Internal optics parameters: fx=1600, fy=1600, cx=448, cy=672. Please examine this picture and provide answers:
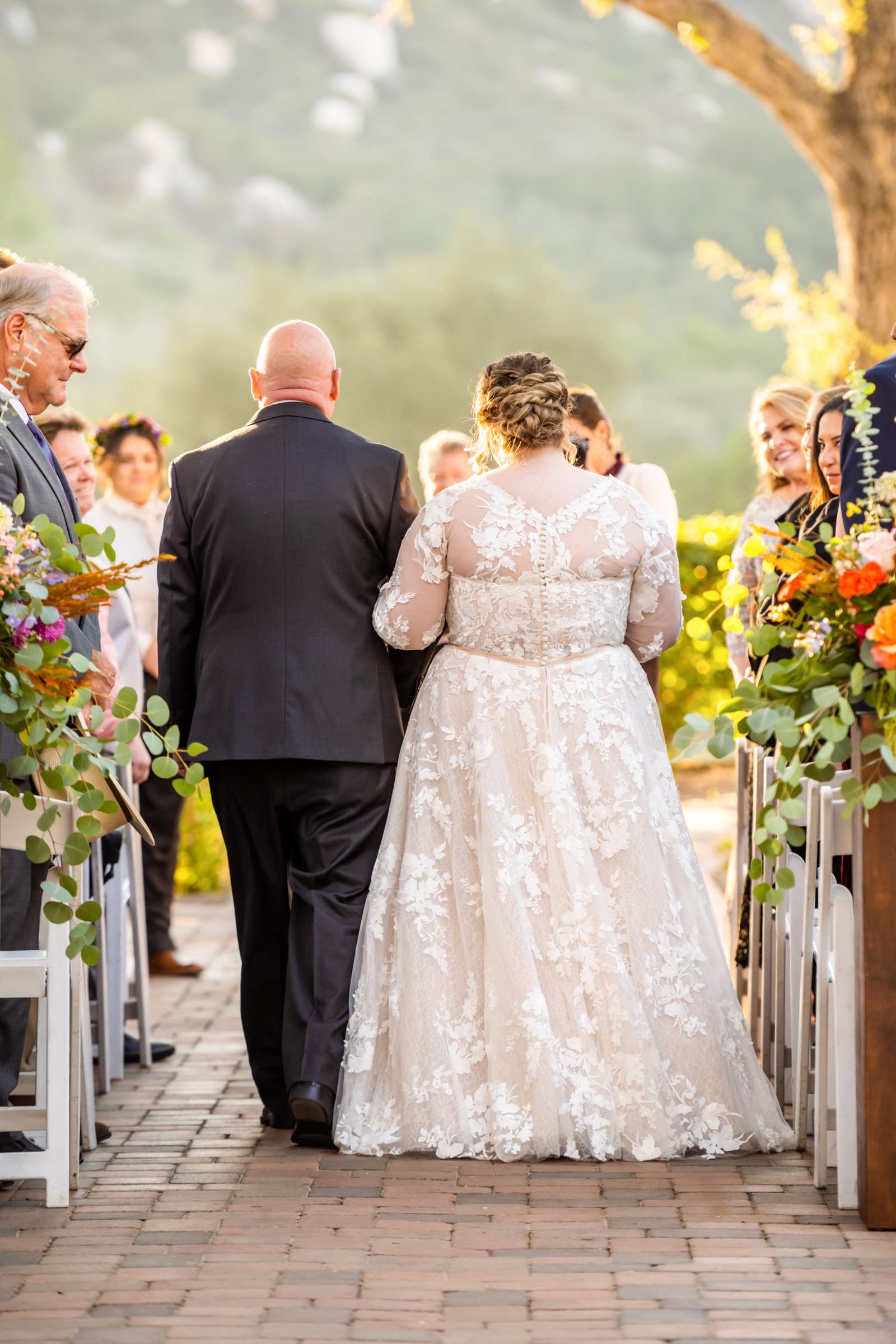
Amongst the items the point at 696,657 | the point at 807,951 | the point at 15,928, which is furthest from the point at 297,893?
the point at 696,657

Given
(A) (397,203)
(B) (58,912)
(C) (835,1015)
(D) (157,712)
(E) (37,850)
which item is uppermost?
(A) (397,203)

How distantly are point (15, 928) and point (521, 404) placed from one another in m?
1.85

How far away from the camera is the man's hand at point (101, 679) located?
147 inches

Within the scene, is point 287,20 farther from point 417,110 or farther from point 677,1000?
point 677,1000

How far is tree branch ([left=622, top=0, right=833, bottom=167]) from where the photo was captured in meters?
10.4

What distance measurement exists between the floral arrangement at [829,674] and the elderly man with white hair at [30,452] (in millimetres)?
1527

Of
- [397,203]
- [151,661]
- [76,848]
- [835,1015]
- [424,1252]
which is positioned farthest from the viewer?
[397,203]

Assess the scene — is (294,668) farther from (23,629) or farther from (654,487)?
(654,487)

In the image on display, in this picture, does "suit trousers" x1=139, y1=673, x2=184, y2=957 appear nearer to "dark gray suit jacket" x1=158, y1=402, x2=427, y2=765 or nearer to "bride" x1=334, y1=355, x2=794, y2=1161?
"dark gray suit jacket" x1=158, y1=402, x2=427, y2=765

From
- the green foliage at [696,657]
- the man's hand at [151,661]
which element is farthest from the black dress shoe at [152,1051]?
the green foliage at [696,657]

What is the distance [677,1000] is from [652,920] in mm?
211

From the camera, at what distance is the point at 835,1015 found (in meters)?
3.68

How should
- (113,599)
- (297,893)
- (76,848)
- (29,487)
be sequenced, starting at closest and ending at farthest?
(76,848)
(29,487)
(297,893)
(113,599)

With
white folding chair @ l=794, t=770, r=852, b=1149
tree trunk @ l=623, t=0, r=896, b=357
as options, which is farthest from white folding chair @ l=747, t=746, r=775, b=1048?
tree trunk @ l=623, t=0, r=896, b=357
